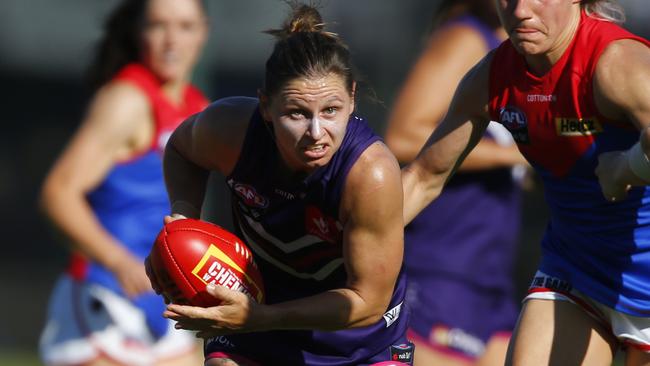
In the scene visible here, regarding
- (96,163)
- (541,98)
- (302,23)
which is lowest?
(96,163)

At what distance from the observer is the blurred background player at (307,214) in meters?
4.03

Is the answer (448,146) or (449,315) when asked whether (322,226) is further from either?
(449,315)

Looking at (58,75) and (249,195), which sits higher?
(249,195)

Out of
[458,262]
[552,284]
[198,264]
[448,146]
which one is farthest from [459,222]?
[198,264]

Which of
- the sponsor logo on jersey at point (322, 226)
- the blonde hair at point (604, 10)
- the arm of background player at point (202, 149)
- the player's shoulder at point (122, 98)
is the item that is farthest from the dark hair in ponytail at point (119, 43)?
the blonde hair at point (604, 10)

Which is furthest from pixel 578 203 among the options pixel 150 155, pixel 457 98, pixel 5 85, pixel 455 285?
pixel 5 85

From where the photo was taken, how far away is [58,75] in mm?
12734

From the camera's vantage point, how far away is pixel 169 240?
412 cm

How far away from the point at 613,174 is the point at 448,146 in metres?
0.84

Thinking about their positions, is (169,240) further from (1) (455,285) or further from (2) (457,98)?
(1) (455,285)

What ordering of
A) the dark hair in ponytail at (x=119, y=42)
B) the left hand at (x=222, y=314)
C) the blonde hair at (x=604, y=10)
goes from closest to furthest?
the left hand at (x=222, y=314) < the blonde hair at (x=604, y=10) < the dark hair in ponytail at (x=119, y=42)

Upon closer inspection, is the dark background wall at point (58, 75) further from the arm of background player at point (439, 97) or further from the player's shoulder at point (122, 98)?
the arm of background player at point (439, 97)

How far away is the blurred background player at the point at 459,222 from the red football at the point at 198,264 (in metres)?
1.99

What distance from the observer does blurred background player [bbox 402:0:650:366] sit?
406 centimetres
